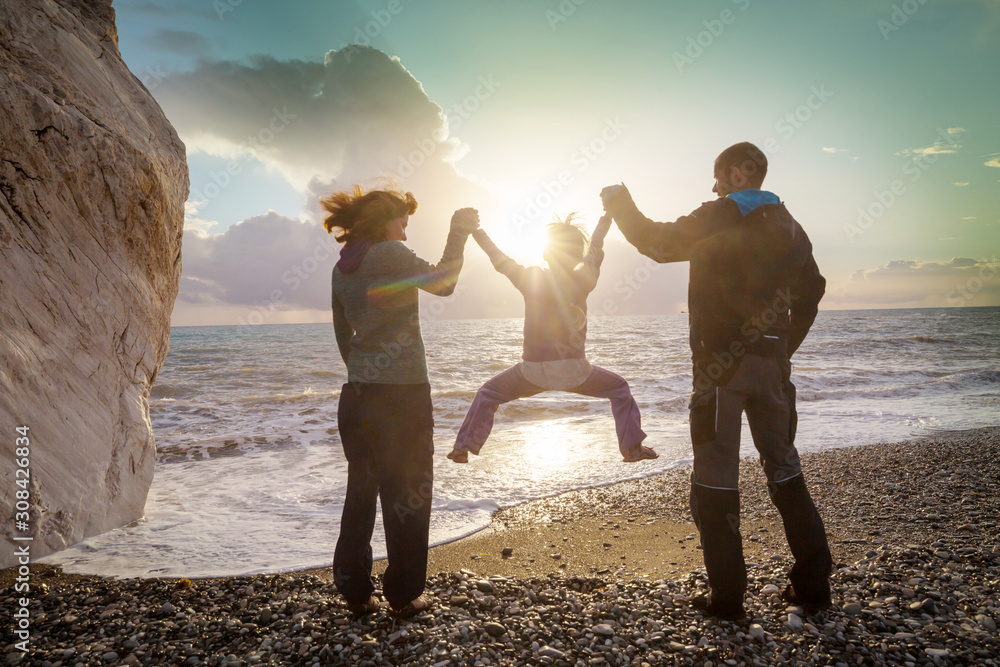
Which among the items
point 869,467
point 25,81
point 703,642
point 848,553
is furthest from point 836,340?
point 25,81

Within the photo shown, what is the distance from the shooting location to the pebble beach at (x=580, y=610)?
3047mm

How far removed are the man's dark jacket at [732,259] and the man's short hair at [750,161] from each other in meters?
0.12

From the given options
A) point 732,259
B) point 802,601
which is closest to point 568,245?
point 732,259

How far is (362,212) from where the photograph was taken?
338 cm

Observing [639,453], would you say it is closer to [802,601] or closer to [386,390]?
[802,601]

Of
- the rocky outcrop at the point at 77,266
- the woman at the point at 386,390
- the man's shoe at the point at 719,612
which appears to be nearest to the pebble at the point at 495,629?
the woman at the point at 386,390

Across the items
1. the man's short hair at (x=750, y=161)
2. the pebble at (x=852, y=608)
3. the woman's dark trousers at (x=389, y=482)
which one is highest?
the man's short hair at (x=750, y=161)

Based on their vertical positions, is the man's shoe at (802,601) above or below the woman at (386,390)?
below

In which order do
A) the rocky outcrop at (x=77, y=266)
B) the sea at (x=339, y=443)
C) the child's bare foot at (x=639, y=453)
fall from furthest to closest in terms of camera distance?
the sea at (x=339, y=443) → the rocky outcrop at (x=77, y=266) → the child's bare foot at (x=639, y=453)

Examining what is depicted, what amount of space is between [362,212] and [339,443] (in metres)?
8.33

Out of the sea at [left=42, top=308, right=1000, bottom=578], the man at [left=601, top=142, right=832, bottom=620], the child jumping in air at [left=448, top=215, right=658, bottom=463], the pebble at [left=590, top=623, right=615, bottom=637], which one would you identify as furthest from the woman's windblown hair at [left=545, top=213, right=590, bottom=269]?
the sea at [left=42, top=308, right=1000, bottom=578]

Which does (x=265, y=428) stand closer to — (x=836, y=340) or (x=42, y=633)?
(x=42, y=633)

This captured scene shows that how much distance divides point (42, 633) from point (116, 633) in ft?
1.54

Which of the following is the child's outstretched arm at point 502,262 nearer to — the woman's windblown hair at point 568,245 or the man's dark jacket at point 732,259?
the woman's windblown hair at point 568,245
